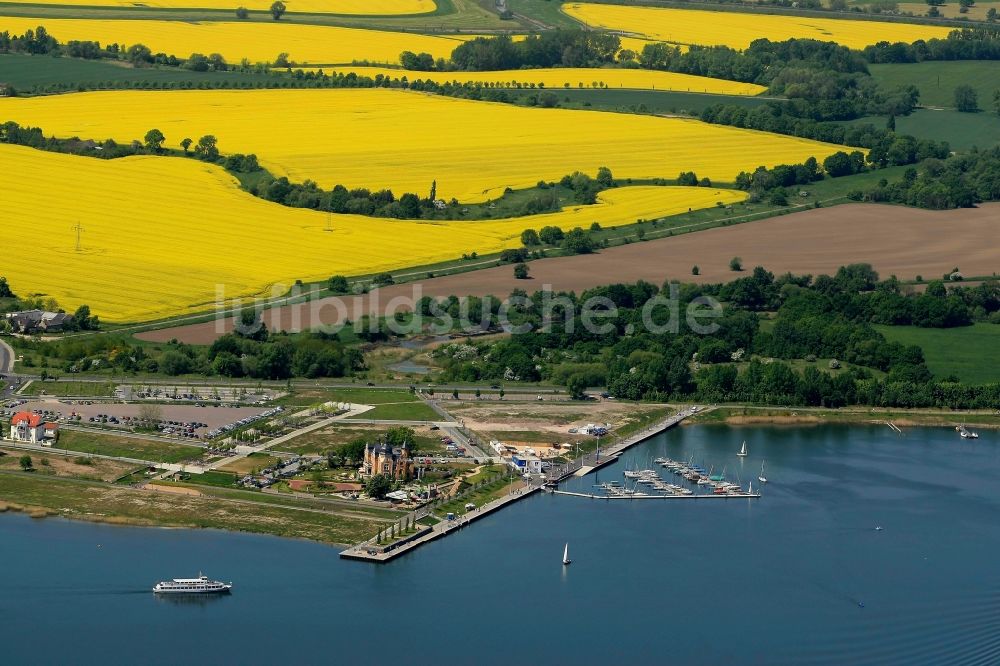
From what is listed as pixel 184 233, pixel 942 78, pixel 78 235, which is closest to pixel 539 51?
pixel 942 78

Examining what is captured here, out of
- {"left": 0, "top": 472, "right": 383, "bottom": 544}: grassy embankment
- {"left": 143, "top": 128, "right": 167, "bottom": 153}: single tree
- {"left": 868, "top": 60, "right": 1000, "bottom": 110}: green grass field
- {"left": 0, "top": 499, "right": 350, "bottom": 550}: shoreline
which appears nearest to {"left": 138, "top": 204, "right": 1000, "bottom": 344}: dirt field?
{"left": 0, "top": 472, "right": 383, "bottom": 544}: grassy embankment

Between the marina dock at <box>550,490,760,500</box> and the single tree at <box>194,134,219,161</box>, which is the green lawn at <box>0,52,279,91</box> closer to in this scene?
the single tree at <box>194,134,219,161</box>

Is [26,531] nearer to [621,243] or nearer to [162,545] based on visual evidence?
[162,545]

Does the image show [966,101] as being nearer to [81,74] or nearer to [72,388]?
[81,74]

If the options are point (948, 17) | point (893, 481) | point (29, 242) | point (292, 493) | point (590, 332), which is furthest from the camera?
point (948, 17)

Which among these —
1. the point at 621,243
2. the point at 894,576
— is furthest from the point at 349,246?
the point at 894,576
